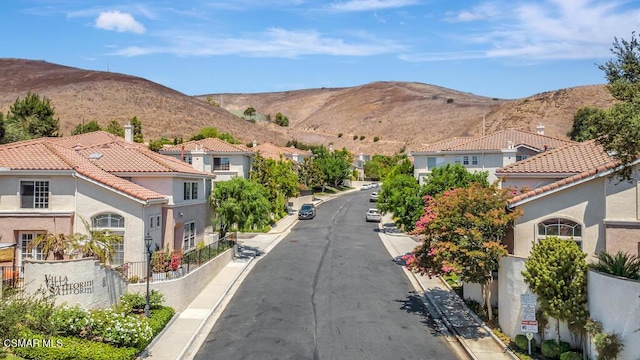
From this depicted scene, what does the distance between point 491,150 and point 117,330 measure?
39.9 metres

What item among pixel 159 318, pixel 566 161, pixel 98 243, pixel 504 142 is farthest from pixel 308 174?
pixel 159 318

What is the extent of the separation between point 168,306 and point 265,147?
2412 inches

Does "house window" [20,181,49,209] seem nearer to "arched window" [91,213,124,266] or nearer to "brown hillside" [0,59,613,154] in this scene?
"arched window" [91,213,124,266]

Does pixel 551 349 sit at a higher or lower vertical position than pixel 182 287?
lower

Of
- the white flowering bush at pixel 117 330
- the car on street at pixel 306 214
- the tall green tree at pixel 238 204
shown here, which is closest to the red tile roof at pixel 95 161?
the tall green tree at pixel 238 204

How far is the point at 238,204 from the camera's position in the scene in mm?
34188

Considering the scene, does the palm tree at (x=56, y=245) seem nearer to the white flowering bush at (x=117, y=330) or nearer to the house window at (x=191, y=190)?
the white flowering bush at (x=117, y=330)

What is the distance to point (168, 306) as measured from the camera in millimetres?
23203

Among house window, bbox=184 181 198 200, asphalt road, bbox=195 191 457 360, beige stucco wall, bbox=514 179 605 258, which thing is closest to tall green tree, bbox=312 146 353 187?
asphalt road, bbox=195 191 457 360

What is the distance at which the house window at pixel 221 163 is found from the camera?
50.9 meters

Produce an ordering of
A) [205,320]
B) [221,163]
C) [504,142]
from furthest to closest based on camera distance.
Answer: [221,163]
[504,142]
[205,320]

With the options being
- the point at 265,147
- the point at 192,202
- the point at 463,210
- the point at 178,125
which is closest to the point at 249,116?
the point at 178,125

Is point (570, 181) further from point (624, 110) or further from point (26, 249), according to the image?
point (26, 249)

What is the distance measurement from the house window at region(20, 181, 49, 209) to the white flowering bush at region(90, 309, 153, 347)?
31.0 feet
